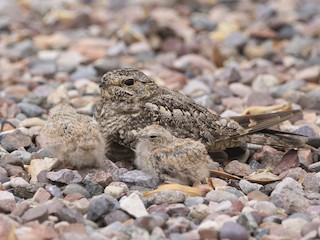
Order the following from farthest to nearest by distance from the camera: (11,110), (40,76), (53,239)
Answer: (40,76) → (11,110) → (53,239)

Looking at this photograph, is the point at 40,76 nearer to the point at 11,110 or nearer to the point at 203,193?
the point at 11,110

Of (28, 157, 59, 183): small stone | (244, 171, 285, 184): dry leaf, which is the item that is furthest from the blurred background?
(244, 171, 285, 184): dry leaf

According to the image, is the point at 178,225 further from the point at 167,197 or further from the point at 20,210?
the point at 20,210

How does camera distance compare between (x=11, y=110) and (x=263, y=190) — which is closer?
(x=263, y=190)

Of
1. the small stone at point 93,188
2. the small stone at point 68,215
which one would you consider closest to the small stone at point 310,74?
the small stone at point 93,188

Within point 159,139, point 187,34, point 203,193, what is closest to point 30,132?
point 159,139

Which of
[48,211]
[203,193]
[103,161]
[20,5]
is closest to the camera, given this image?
[48,211]

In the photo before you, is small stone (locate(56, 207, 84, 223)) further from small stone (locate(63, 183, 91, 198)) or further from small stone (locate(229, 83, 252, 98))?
small stone (locate(229, 83, 252, 98))

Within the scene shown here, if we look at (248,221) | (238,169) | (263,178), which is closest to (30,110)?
(238,169)
